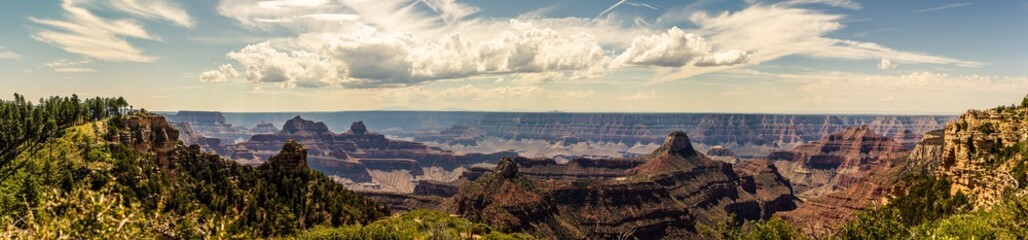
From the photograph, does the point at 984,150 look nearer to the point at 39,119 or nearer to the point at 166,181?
the point at 166,181

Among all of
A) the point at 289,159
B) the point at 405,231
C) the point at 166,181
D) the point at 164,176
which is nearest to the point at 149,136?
the point at 164,176

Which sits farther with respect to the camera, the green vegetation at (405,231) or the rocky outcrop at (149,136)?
the rocky outcrop at (149,136)

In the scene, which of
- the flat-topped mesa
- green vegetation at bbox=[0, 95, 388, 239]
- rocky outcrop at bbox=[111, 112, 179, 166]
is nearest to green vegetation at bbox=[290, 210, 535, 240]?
green vegetation at bbox=[0, 95, 388, 239]

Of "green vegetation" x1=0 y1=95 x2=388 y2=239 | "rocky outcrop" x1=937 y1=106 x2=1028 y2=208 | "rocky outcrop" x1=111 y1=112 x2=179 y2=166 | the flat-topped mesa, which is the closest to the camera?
"rocky outcrop" x1=937 y1=106 x2=1028 y2=208

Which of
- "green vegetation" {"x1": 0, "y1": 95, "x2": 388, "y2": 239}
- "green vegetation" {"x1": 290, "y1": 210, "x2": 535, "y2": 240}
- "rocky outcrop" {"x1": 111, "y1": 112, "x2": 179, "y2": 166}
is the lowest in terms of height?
"green vegetation" {"x1": 290, "y1": 210, "x2": 535, "y2": 240}

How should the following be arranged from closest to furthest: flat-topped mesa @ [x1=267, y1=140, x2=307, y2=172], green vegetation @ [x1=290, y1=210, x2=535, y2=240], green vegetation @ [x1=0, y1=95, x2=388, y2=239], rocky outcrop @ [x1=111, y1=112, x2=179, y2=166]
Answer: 1. green vegetation @ [x1=0, y1=95, x2=388, y2=239]
2. green vegetation @ [x1=290, y1=210, x2=535, y2=240]
3. rocky outcrop @ [x1=111, y1=112, x2=179, y2=166]
4. flat-topped mesa @ [x1=267, y1=140, x2=307, y2=172]

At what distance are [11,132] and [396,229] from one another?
7814 centimetres

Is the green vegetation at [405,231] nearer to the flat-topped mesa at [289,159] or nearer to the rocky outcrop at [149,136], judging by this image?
the flat-topped mesa at [289,159]

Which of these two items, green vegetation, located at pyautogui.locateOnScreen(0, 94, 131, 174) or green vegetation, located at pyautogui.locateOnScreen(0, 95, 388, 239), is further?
green vegetation, located at pyautogui.locateOnScreen(0, 94, 131, 174)

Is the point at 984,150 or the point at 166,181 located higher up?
the point at 984,150

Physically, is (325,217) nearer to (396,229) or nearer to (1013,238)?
(396,229)

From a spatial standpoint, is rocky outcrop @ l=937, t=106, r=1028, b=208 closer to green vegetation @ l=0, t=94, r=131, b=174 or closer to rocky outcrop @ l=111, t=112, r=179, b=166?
rocky outcrop @ l=111, t=112, r=179, b=166

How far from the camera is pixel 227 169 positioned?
106m

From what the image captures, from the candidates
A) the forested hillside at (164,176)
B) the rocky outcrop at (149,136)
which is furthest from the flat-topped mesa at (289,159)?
the rocky outcrop at (149,136)
